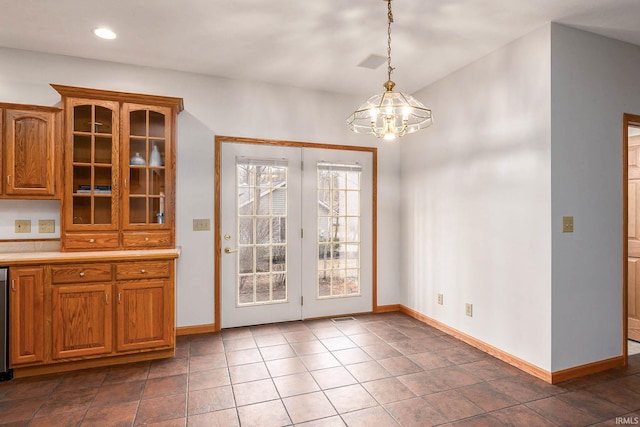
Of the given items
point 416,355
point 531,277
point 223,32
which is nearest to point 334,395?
point 416,355

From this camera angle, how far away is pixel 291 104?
4082 mm

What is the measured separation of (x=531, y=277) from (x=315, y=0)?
2.61 m

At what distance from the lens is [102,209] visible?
318 cm

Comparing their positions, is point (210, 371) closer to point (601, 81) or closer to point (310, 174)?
point (310, 174)

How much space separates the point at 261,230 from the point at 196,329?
1.23 metres

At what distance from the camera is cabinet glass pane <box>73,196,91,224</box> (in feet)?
10.2

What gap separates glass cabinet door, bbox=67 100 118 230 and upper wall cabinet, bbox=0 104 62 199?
0.45 ft

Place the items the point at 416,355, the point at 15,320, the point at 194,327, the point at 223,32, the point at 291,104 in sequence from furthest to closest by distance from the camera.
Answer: the point at 291,104, the point at 194,327, the point at 416,355, the point at 223,32, the point at 15,320

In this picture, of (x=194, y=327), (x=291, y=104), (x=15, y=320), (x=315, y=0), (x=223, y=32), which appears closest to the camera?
(x=315, y=0)

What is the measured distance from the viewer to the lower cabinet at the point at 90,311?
271 centimetres

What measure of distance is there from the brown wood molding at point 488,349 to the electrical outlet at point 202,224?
8.46ft

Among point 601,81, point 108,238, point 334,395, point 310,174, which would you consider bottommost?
point 334,395

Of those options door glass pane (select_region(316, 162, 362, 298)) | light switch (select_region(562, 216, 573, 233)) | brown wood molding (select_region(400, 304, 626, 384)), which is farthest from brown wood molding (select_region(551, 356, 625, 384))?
door glass pane (select_region(316, 162, 362, 298))

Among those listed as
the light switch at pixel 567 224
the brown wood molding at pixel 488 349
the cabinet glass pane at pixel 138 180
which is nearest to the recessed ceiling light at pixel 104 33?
the cabinet glass pane at pixel 138 180
